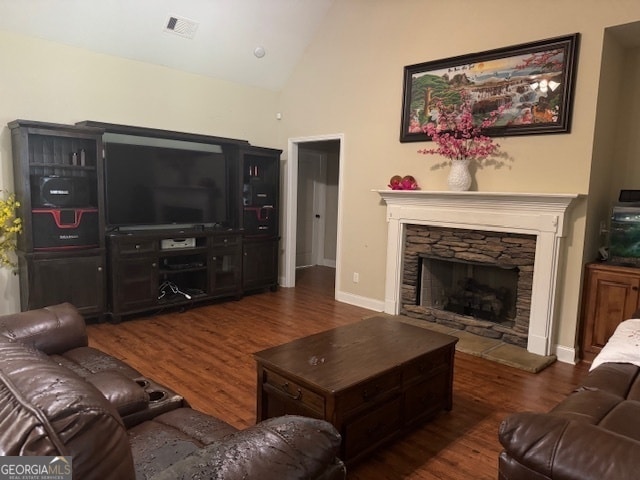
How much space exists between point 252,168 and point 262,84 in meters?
1.20

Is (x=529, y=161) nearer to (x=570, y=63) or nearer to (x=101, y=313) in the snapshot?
(x=570, y=63)

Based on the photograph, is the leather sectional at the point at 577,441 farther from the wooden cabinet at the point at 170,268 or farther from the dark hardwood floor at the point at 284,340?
the wooden cabinet at the point at 170,268

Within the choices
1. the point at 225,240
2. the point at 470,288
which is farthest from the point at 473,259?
the point at 225,240

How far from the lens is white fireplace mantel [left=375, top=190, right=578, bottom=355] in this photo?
3652mm

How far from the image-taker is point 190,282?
5238 millimetres

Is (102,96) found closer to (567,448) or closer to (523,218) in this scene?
(523,218)

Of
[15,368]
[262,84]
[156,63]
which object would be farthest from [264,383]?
[262,84]

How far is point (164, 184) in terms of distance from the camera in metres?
4.83

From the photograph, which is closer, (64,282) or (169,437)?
(169,437)

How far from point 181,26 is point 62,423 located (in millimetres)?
4740

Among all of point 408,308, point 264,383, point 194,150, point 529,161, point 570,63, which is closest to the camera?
point 264,383

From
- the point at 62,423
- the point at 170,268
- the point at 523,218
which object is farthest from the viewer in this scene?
the point at 170,268

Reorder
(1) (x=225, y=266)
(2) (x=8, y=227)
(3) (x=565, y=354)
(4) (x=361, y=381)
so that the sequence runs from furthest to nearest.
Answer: (1) (x=225, y=266), (2) (x=8, y=227), (3) (x=565, y=354), (4) (x=361, y=381)

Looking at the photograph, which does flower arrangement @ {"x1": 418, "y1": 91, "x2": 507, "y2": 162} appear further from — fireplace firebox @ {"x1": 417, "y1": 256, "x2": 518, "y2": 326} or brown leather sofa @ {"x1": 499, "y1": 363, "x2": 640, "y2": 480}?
brown leather sofa @ {"x1": 499, "y1": 363, "x2": 640, "y2": 480}
